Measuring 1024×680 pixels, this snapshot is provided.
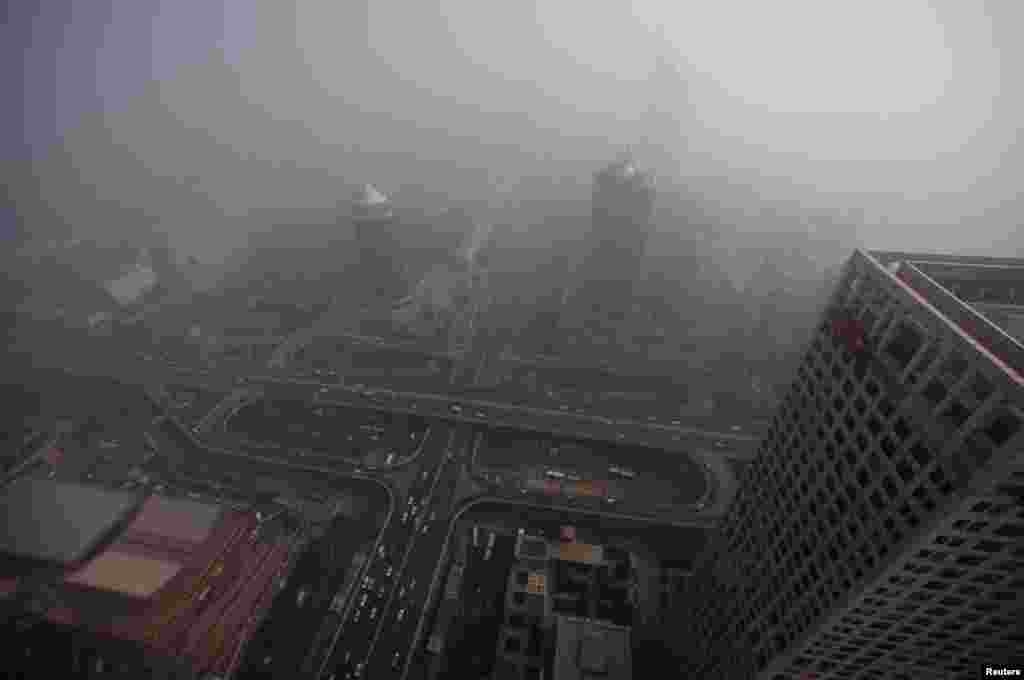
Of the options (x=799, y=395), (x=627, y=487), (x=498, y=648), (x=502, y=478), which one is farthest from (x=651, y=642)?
(x=799, y=395)

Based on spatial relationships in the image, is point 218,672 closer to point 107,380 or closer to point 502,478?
point 502,478

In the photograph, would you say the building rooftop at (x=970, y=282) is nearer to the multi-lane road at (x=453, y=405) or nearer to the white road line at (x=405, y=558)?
the multi-lane road at (x=453, y=405)

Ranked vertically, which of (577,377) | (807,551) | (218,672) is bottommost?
(218,672)

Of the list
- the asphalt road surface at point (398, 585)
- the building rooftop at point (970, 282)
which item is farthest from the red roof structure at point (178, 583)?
the building rooftop at point (970, 282)

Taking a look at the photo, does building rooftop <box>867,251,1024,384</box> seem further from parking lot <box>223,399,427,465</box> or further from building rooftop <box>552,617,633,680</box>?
parking lot <box>223,399,427,465</box>

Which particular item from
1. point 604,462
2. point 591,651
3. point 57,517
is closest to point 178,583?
point 57,517

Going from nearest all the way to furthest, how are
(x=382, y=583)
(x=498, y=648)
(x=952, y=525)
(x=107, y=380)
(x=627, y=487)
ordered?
1. (x=952, y=525)
2. (x=498, y=648)
3. (x=382, y=583)
4. (x=627, y=487)
5. (x=107, y=380)
